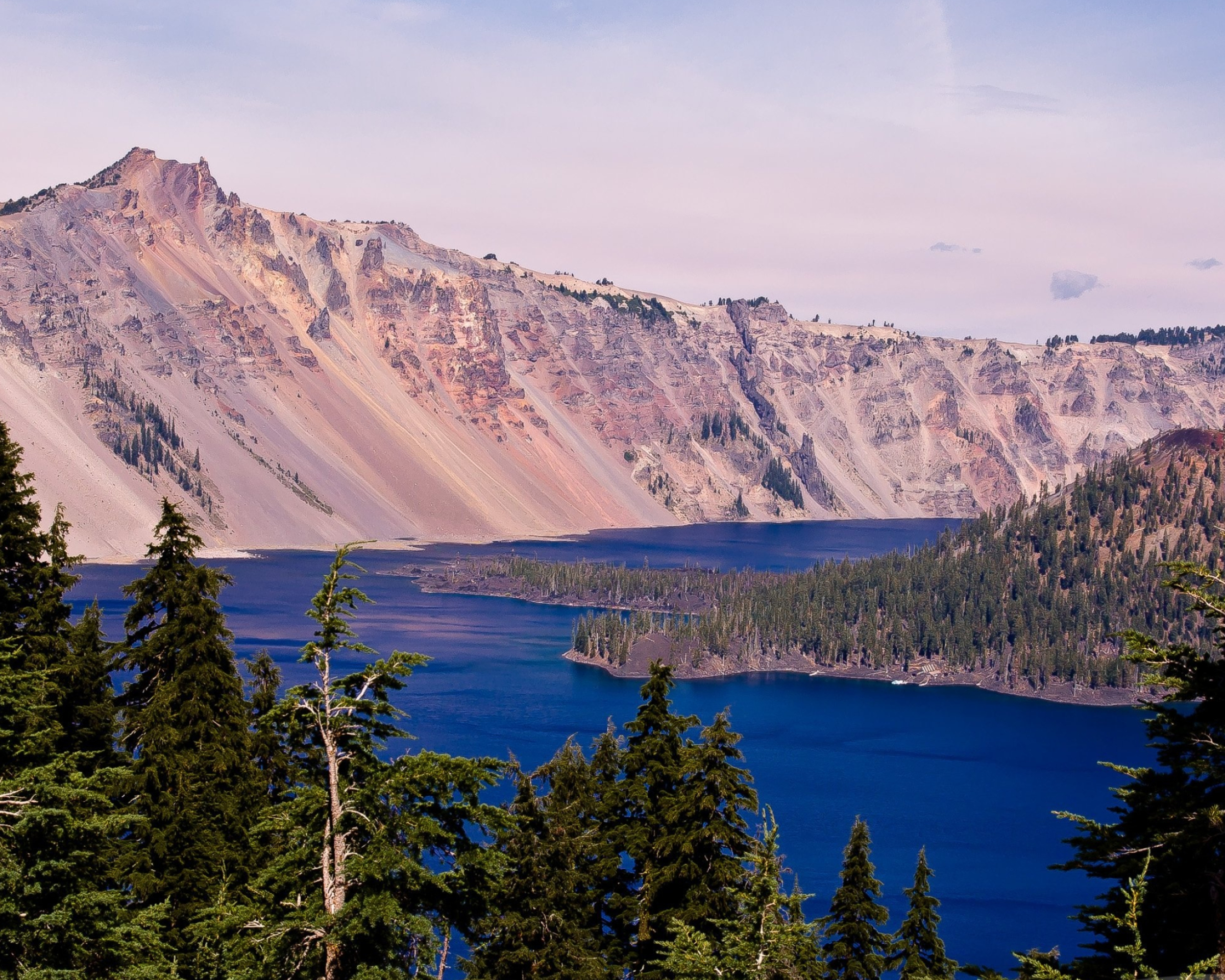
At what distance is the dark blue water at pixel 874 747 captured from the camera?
90812 millimetres

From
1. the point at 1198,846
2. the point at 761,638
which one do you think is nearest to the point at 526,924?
the point at 1198,846

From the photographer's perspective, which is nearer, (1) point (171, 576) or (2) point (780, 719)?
(1) point (171, 576)

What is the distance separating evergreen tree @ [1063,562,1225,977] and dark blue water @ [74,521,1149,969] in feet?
200

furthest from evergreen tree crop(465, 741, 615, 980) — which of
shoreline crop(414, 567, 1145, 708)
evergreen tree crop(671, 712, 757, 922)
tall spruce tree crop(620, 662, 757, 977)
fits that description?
shoreline crop(414, 567, 1145, 708)

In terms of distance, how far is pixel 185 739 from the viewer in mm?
27984

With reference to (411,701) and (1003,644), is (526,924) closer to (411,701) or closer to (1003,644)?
(411,701)

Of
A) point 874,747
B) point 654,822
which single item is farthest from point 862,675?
point 654,822

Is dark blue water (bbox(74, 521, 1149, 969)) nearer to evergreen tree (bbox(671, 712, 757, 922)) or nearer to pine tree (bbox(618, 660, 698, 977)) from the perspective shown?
pine tree (bbox(618, 660, 698, 977))

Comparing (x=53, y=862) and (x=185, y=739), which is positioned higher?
(x=185, y=739)

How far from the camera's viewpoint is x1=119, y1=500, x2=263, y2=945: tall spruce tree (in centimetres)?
2617

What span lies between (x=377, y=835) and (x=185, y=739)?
11.8 meters

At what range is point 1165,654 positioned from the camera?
16625 mm

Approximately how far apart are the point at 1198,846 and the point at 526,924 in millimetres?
15116

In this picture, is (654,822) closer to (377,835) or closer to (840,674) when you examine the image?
(377,835)
